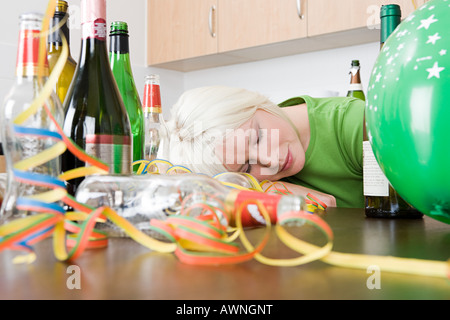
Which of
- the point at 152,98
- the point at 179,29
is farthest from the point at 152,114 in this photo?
the point at 179,29

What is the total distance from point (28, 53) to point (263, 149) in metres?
0.83

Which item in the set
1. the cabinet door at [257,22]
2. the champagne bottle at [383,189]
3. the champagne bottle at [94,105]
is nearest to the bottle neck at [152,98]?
the champagne bottle at [94,105]

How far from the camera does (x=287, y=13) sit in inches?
102

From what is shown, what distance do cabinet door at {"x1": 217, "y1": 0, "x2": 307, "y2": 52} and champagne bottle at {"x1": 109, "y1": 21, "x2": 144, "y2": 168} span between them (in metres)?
1.71

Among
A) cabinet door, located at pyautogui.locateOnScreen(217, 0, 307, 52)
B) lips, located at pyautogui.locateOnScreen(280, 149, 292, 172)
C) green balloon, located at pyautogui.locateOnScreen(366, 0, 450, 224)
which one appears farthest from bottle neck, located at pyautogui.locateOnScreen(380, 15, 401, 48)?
cabinet door, located at pyautogui.locateOnScreen(217, 0, 307, 52)

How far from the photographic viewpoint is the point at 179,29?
10.4 ft

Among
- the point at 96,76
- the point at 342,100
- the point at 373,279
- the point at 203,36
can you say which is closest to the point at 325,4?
the point at 203,36

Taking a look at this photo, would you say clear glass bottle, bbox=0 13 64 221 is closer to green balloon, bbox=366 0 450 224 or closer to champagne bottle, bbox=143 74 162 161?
green balloon, bbox=366 0 450 224

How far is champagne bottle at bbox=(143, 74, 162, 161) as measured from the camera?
1.08m

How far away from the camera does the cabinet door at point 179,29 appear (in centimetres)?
299

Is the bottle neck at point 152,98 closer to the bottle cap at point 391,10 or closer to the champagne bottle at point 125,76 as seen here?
the champagne bottle at point 125,76

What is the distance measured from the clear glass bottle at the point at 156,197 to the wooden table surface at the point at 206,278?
5 centimetres

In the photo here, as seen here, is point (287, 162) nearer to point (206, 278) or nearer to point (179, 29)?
point (206, 278)

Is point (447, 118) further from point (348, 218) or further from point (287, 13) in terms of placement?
point (287, 13)
